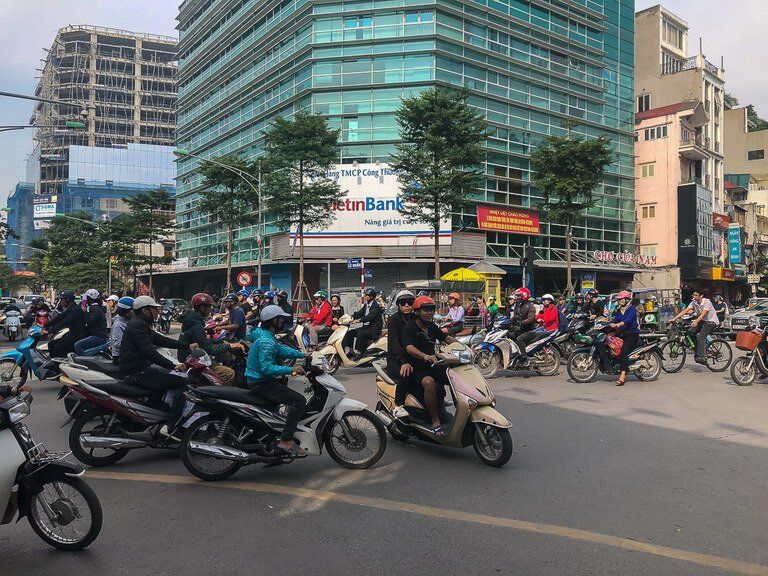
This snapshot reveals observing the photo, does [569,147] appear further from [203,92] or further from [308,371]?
[203,92]

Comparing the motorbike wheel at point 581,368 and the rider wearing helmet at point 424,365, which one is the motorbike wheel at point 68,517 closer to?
the rider wearing helmet at point 424,365

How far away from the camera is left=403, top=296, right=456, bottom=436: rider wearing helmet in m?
5.81

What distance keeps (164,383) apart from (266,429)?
4.02 feet

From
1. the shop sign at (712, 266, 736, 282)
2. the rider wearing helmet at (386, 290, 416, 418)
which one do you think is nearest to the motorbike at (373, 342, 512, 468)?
the rider wearing helmet at (386, 290, 416, 418)

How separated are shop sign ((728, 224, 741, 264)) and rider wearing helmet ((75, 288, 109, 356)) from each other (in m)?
56.2

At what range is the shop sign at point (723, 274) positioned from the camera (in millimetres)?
50119

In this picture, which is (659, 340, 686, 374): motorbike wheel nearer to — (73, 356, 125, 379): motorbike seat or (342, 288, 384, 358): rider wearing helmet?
(342, 288, 384, 358): rider wearing helmet

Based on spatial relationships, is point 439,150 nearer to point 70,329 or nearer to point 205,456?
point 70,329

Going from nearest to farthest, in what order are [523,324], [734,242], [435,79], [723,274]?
1. [523,324]
2. [435,79]
3. [723,274]
4. [734,242]

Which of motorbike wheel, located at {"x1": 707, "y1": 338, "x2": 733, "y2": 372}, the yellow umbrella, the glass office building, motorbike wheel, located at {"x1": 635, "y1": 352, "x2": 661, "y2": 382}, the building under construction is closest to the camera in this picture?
motorbike wheel, located at {"x1": 635, "y1": 352, "x2": 661, "y2": 382}

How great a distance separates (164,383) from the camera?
223 inches

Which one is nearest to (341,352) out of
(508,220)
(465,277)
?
(465,277)

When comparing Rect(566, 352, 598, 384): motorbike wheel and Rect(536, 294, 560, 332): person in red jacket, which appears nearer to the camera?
Rect(566, 352, 598, 384): motorbike wheel

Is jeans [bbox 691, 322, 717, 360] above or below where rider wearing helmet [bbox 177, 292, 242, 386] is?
below
